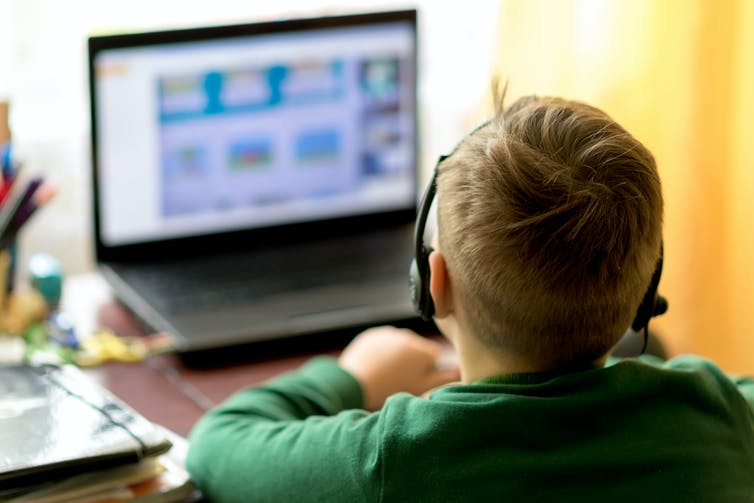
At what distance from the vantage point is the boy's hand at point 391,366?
3.70 feet

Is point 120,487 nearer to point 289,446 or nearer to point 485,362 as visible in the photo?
point 289,446

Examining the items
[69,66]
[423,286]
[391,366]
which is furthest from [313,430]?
[69,66]

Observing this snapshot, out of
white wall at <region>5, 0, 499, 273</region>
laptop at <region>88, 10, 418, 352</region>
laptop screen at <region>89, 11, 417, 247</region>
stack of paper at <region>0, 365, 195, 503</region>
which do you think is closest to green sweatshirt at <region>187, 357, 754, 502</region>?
stack of paper at <region>0, 365, 195, 503</region>

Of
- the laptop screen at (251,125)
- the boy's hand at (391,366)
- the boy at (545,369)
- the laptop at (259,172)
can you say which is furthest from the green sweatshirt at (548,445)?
the laptop screen at (251,125)

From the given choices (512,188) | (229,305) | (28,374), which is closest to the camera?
(512,188)

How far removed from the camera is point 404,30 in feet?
4.99

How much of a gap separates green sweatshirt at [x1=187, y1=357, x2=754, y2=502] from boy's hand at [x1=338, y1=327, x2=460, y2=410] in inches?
9.6

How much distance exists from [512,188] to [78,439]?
1.27 feet

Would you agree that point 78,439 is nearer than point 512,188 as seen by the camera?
No

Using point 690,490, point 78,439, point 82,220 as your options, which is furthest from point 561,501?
point 82,220

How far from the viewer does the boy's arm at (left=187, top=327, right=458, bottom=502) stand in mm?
856

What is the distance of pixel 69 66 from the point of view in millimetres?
1560

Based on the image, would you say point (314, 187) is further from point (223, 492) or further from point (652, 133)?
point (223, 492)

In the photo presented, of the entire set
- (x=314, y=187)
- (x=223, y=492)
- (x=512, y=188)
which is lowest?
(x=223, y=492)
